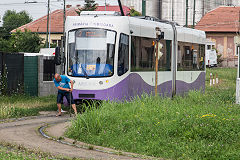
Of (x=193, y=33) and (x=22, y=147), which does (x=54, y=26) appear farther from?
(x=22, y=147)

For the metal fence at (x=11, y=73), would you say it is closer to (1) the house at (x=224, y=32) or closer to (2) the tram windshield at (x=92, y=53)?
(2) the tram windshield at (x=92, y=53)

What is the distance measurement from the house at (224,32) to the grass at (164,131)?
2330 inches

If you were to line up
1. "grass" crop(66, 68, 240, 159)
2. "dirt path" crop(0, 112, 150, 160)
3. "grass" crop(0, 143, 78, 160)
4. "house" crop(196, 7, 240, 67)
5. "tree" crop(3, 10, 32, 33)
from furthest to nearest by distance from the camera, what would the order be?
"tree" crop(3, 10, 32, 33) < "house" crop(196, 7, 240, 67) < "dirt path" crop(0, 112, 150, 160) < "grass" crop(66, 68, 240, 159) < "grass" crop(0, 143, 78, 160)

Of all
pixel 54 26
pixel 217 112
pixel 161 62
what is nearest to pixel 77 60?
pixel 161 62

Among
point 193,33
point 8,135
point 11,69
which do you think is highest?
point 193,33

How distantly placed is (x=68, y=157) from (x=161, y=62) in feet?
41.6

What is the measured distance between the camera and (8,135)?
12508 millimetres

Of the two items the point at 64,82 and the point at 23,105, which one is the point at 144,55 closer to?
the point at 64,82

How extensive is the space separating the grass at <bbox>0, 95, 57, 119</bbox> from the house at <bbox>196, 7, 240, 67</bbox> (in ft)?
169

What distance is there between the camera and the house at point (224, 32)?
7175 cm

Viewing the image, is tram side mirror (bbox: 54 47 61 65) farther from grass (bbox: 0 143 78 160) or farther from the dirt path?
grass (bbox: 0 143 78 160)

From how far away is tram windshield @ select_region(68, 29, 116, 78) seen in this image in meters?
17.7

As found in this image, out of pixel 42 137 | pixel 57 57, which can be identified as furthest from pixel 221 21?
pixel 42 137

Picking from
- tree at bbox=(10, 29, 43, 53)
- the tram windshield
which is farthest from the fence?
tree at bbox=(10, 29, 43, 53)
